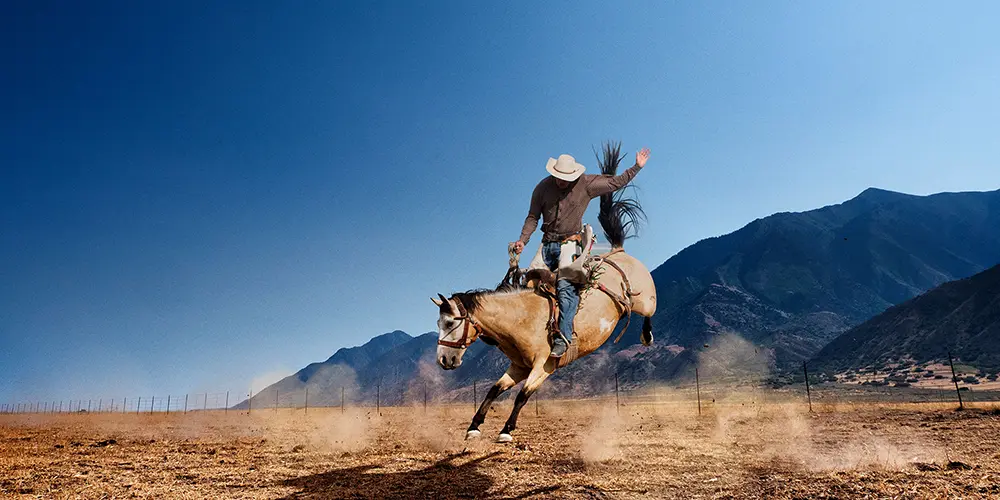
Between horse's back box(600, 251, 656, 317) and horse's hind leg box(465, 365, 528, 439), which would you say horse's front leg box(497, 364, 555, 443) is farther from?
horse's back box(600, 251, 656, 317)

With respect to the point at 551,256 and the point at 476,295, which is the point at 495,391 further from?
the point at 551,256

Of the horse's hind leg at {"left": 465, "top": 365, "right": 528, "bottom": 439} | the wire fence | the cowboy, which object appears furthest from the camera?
the wire fence

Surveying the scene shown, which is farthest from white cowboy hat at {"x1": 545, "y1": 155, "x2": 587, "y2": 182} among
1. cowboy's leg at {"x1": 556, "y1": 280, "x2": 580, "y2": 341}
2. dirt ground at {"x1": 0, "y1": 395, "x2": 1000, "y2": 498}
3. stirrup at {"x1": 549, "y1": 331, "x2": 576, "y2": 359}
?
dirt ground at {"x1": 0, "y1": 395, "x2": 1000, "y2": 498}

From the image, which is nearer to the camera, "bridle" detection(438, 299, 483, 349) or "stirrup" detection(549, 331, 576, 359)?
"bridle" detection(438, 299, 483, 349)

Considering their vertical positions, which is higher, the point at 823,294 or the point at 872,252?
the point at 872,252

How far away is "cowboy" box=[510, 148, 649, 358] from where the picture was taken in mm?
7633

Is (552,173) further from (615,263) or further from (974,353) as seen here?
(974,353)

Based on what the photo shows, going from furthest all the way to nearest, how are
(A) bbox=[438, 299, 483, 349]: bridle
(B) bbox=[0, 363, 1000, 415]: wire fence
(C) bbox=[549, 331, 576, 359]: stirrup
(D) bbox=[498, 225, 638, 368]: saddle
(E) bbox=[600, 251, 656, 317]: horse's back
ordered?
(B) bbox=[0, 363, 1000, 415]: wire fence
(E) bbox=[600, 251, 656, 317]: horse's back
(D) bbox=[498, 225, 638, 368]: saddle
(C) bbox=[549, 331, 576, 359]: stirrup
(A) bbox=[438, 299, 483, 349]: bridle

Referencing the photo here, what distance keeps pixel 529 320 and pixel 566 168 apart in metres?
2.15

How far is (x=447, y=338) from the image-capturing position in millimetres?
7090

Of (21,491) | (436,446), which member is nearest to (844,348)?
(436,446)

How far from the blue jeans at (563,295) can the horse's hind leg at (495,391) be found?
2.71 ft

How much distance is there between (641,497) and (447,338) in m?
3.12

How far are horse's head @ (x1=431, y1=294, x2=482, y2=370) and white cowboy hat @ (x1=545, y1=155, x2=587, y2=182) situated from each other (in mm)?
2218
